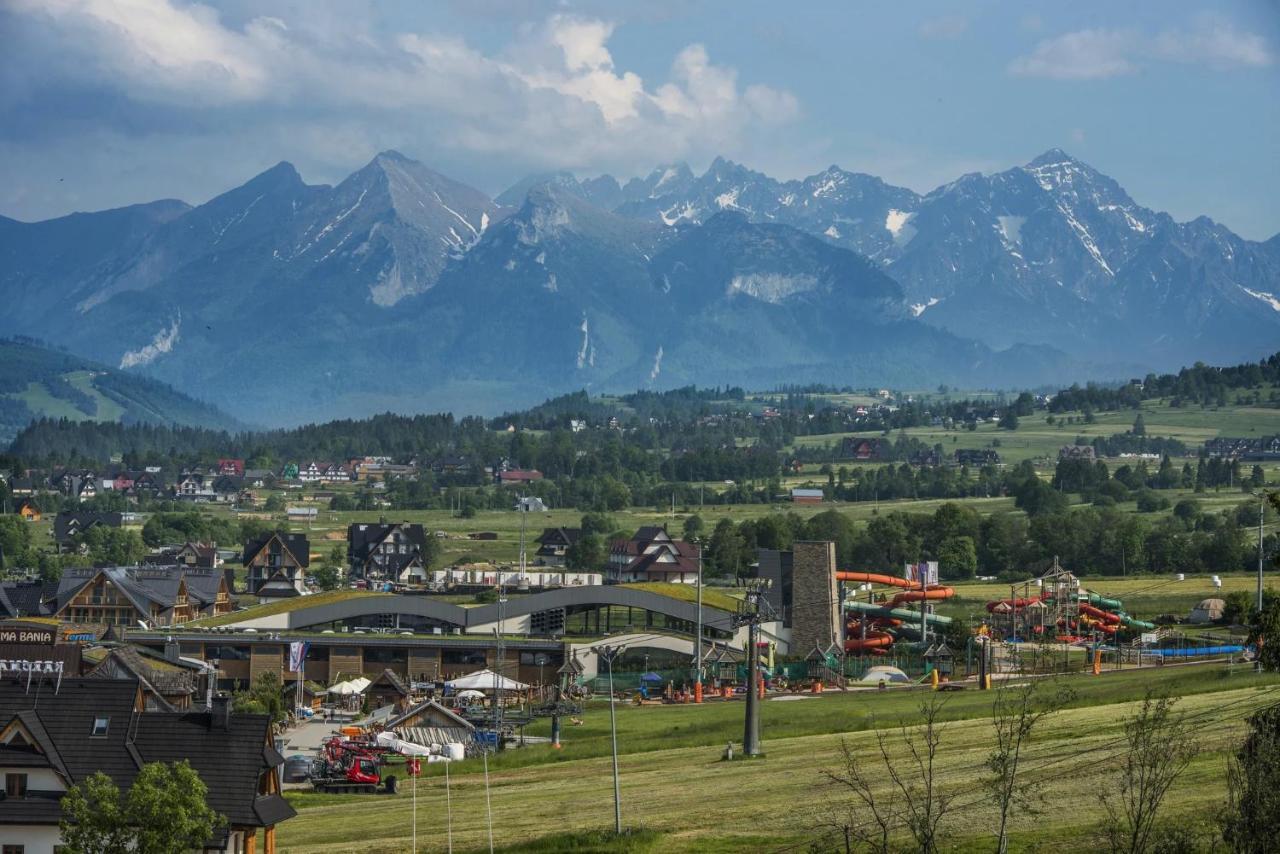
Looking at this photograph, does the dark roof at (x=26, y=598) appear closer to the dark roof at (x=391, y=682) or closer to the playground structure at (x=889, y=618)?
the dark roof at (x=391, y=682)

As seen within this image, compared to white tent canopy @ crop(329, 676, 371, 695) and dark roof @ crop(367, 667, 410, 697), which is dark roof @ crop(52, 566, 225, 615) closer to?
white tent canopy @ crop(329, 676, 371, 695)

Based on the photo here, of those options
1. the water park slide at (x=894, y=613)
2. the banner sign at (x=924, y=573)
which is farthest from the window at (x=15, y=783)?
the water park slide at (x=894, y=613)

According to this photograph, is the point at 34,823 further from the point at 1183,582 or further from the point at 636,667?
the point at 1183,582

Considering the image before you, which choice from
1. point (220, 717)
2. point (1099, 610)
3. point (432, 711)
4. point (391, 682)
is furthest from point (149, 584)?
point (220, 717)

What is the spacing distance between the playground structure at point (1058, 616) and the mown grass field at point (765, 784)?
985 inches

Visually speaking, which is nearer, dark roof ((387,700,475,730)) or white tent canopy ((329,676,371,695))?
dark roof ((387,700,475,730))

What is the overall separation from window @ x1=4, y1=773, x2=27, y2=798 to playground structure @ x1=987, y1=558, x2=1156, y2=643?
192ft

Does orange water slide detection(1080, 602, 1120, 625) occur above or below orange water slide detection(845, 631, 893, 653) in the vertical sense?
above

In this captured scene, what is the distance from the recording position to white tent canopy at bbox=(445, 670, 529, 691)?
88.4m

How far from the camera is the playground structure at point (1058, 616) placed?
312 feet

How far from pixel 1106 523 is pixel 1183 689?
263 feet

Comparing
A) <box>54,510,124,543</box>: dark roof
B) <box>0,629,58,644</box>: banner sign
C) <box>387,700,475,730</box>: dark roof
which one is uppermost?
<box>54,510,124,543</box>: dark roof

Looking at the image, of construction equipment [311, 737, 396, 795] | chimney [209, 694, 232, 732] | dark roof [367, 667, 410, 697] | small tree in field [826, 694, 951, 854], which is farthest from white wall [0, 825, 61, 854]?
dark roof [367, 667, 410, 697]

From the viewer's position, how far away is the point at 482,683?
8900 cm
